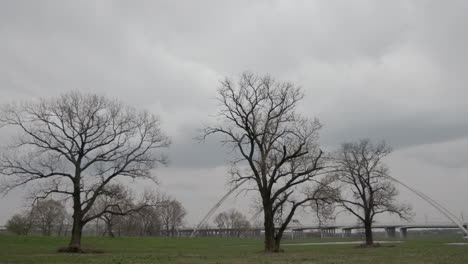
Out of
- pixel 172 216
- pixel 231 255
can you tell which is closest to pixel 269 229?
pixel 231 255

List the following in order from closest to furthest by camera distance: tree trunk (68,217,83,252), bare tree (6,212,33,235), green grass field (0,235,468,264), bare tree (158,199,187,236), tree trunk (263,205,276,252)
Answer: green grass field (0,235,468,264)
tree trunk (68,217,83,252)
tree trunk (263,205,276,252)
bare tree (6,212,33,235)
bare tree (158,199,187,236)

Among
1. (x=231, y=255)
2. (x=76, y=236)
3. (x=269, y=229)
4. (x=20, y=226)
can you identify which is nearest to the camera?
(x=231, y=255)

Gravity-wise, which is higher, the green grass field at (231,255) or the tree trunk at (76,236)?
the tree trunk at (76,236)

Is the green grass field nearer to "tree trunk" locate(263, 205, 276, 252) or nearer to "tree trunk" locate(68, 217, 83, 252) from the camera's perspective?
"tree trunk" locate(263, 205, 276, 252)

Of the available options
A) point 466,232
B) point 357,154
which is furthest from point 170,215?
point 357,154

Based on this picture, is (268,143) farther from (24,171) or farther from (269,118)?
(24,171)

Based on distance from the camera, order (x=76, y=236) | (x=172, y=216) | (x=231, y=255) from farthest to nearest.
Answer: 1. (x=172, y=216)
2. (x=76, y=236)
3. (x=231, y=255)

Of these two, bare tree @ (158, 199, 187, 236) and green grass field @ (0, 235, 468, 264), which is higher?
bare tree @ (158, 199, 187, 236)

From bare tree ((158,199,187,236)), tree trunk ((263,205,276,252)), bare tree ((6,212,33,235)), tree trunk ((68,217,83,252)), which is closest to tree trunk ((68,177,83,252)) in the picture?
tree trunk ((68,217,83,252))

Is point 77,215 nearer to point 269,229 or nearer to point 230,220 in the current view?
point 269,229

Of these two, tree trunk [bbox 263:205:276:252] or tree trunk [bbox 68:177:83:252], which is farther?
tree trunk [bbox 68:177:83:252]

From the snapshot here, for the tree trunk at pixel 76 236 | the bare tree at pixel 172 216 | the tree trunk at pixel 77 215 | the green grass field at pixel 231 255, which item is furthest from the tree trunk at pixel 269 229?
the bare tree at pixel 172 216

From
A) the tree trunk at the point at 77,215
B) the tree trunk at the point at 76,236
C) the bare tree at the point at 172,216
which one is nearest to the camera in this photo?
the tree trunk at the point at 76,236

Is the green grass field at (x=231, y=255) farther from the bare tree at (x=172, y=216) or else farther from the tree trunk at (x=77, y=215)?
the bare tree at (x=172, y=216)
